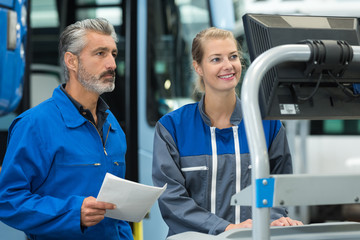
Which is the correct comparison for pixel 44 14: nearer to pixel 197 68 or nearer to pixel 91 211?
pixel 197 68

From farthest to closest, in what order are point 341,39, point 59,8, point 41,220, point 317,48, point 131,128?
point 59,8
point 131,128
point 41,220
point 341,39
point 317,48

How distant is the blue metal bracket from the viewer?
1.70 meters

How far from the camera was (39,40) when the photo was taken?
6289mm

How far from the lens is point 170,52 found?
20.5 ft

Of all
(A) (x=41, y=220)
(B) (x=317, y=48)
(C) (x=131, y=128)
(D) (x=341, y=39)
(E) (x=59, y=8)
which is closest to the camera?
(B) (x=317, y=48)

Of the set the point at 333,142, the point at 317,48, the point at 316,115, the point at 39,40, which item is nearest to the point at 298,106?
the point at 316,115

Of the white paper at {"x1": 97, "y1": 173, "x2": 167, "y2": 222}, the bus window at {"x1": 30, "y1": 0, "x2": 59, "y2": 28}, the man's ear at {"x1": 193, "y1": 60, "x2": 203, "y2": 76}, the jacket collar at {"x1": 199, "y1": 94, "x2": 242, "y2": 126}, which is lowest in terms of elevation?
the white paper at {"x1": 97, "y1": 173, "x2": 167, "y2": 222}

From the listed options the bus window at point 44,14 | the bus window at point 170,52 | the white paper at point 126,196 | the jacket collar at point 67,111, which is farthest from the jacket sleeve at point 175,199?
the bus window at point 44,14

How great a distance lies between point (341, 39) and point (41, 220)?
1.30 metres

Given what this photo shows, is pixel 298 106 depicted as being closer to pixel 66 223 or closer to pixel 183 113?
pixel 183 113

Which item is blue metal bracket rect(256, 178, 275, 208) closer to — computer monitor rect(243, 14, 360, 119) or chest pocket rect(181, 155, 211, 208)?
computer monitor rect(243, 14, 360, 119)

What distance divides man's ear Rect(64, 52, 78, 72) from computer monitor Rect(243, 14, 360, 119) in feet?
3.11

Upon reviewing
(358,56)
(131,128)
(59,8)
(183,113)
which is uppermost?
(59,8)

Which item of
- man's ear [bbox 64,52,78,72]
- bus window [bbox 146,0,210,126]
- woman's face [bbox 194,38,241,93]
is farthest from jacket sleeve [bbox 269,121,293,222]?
bus window [bbox 146,0,210,126]
